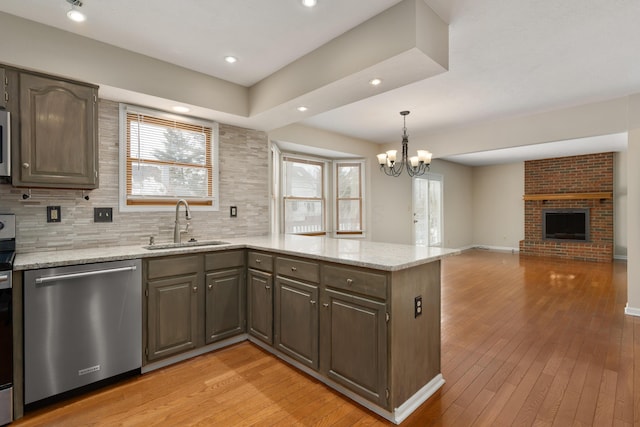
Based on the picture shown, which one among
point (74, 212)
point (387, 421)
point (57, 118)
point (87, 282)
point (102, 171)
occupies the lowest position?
point (387, 421)

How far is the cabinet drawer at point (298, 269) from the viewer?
90.0 inches

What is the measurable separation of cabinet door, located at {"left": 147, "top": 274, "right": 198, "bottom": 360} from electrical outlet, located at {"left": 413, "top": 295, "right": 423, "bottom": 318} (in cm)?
180

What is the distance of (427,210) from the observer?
26.2 feet

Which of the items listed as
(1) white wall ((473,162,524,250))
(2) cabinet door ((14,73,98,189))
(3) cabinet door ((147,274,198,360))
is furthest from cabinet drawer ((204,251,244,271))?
(1) white wall ((473,162,524,250))

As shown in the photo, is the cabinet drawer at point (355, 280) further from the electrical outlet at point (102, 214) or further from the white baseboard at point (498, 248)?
the white baseboard at point (498, 248)

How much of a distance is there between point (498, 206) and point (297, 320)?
841 cm

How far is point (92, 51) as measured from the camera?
2.47 m

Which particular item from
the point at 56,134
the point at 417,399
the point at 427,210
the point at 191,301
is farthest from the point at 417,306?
the point at 427,210

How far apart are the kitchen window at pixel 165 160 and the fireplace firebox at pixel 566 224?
322 inches

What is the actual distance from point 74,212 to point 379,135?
4572mm

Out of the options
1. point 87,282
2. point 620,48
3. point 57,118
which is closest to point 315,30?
point 57,118

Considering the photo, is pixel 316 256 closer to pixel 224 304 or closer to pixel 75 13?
pixel 224 304

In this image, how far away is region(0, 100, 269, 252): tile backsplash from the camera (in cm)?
247

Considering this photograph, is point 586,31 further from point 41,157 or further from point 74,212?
point 74,212
